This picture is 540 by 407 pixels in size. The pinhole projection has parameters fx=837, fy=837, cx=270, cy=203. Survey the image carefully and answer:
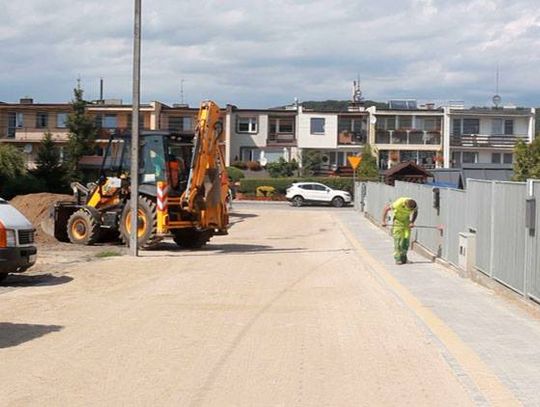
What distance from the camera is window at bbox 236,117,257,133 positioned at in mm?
79188

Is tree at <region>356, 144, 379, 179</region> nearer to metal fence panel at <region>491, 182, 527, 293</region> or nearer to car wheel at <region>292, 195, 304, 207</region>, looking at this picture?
car wheel at <region>292, 195, 304, 207</region>

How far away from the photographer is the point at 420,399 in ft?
22.9

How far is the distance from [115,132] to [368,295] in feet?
41.9

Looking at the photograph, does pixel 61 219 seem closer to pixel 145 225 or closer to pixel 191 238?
pixel 191 238

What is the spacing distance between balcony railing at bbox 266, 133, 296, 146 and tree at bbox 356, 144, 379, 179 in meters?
9.83

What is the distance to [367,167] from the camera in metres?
68.8

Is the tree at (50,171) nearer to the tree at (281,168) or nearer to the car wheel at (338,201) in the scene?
the car wheel at (338,201)

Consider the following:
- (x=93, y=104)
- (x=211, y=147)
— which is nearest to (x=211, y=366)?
(x=211, y=147)

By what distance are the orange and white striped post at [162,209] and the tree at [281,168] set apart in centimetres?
5279

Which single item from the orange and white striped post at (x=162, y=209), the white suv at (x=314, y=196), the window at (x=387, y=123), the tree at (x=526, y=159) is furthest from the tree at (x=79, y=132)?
the orange and white striped post at (x=162, y=209)

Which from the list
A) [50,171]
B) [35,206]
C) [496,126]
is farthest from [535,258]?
[496,126]

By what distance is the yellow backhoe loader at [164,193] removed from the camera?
73.3ft

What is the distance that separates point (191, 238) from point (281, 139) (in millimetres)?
55451

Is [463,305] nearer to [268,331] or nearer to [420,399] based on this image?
[268,331]
